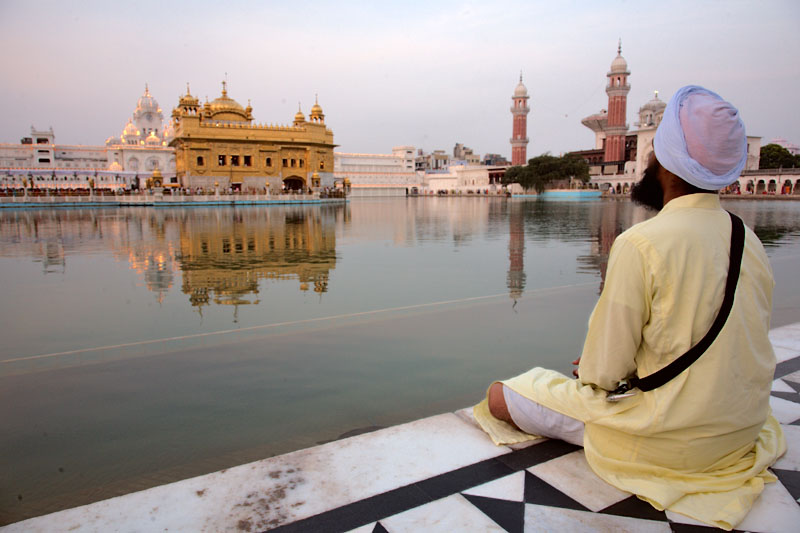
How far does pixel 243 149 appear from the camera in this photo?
3934 cm

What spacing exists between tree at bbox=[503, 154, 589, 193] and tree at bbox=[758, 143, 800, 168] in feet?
74.2

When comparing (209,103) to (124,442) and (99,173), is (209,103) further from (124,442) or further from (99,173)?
(124,442)

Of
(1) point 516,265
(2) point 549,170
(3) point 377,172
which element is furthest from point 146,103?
(1) point 516,265

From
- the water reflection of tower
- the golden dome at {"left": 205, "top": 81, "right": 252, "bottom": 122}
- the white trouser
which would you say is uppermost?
the golden dome at {"left": 205, "top": 81, "right": 252, "bottom": 122}

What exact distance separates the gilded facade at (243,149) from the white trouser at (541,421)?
125 feet

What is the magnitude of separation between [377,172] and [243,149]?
30.5 metres

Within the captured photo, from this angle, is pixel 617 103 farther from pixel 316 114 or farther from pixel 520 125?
pixel 316 114

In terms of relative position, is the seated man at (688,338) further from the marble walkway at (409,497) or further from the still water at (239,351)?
the still water at (239,351)

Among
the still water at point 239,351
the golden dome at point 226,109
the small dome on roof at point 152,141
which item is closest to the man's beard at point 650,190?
the still water at point 239,351

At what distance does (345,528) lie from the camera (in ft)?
4.68

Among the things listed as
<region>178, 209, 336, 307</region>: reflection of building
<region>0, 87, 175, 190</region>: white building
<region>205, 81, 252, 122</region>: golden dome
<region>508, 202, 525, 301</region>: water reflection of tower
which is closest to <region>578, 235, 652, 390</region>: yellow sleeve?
<region>508, 202, 525, 301</region>: water reflection of tower

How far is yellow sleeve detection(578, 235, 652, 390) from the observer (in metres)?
1.47

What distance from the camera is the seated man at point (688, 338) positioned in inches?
57.3

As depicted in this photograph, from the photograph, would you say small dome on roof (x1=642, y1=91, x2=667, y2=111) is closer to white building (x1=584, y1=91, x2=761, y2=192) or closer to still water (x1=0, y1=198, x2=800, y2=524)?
white building (x1=584, y1=91, x2=761, y2=192)
